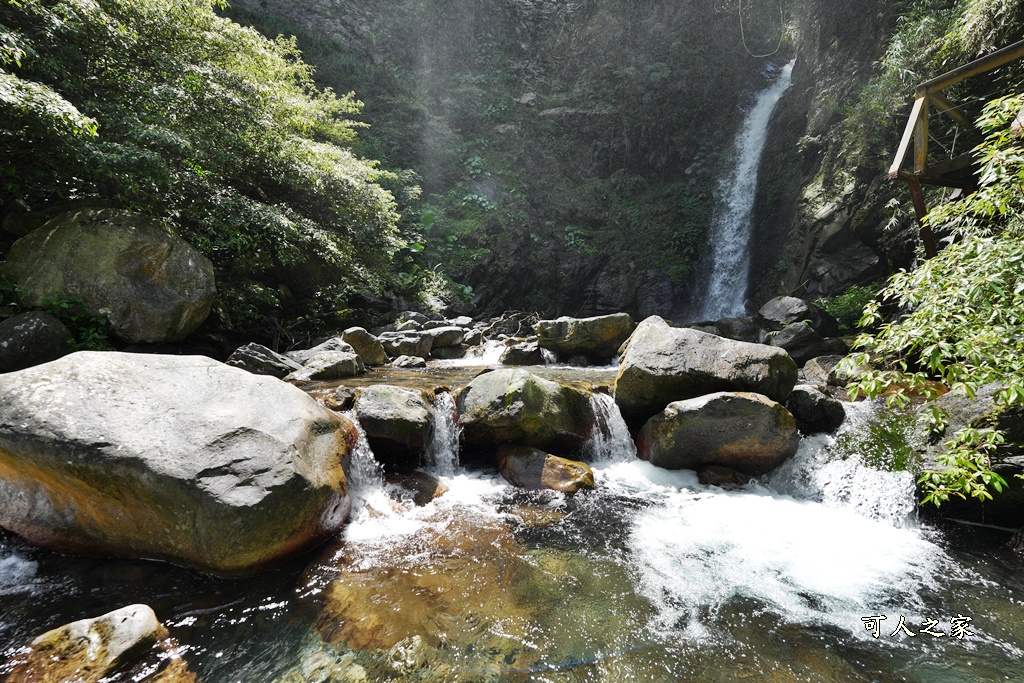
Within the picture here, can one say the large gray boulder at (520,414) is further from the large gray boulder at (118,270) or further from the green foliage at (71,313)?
the green foliage at (71,313)

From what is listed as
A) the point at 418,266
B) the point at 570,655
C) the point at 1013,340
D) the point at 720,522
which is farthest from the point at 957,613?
the point at 418,266

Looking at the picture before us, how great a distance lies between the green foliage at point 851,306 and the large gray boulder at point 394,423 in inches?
411

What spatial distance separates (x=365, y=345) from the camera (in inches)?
365

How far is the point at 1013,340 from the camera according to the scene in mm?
2152

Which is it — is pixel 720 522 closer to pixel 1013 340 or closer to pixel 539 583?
pixel 539 583

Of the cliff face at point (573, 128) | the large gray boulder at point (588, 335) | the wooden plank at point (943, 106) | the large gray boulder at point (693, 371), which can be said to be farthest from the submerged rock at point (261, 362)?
the wooden plank at point (943, 106)

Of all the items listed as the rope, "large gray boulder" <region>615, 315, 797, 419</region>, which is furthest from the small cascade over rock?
the rope

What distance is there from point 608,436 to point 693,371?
1.36m

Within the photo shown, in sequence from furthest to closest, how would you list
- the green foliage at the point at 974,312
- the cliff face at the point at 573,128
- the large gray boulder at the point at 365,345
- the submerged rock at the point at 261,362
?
the cliff face at the point at 573,128 → the large gray boulder at the point at 365,345 → the submerged rock at the point at 261,362 → the green foliage at the point at 974,312

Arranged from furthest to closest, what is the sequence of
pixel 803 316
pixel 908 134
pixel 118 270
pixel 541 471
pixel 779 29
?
pixel 779 29
pixel 803 316
pixel 908 134
pixel 118 270
pixel 541 471

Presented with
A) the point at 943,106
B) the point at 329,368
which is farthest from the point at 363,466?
the point at 943,106

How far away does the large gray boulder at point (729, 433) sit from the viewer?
16.0 feet

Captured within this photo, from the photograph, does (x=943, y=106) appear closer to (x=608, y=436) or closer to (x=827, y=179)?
(x=827, y=179)

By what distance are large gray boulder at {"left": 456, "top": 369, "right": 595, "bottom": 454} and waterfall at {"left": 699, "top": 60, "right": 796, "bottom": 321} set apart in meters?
12.3
